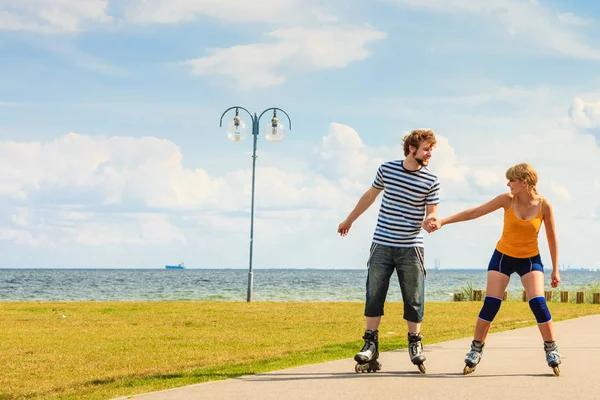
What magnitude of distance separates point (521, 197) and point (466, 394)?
6.64ft

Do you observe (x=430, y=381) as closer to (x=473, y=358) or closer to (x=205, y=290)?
(x=473, y=358)

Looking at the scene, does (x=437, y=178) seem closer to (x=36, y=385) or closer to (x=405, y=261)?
(x=405, y=261)

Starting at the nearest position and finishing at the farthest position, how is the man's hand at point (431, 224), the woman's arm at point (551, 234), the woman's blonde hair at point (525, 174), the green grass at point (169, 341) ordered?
the man's hand at point (431, 224) → the woman's blonde hair at point (525, 174) → the woman's arm at point (551, 234) → the green grass at point (169, 341)

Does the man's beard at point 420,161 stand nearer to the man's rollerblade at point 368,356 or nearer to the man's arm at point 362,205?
the man's arm at point 362,205

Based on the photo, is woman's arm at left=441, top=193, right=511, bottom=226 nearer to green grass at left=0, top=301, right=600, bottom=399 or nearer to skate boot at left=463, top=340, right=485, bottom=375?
skate boot at left=463, top=340, right=485, bottom=375

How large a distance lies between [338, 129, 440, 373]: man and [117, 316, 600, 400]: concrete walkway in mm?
350

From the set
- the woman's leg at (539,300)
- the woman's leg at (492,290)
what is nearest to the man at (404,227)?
the woman's leg at (492,290)

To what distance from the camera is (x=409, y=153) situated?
733 centimetres

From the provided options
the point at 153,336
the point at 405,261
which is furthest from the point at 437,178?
the point at 153,336

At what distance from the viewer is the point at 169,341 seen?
1180 centimetres

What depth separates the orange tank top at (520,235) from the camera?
24.3 feet

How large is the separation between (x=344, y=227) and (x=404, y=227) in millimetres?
582

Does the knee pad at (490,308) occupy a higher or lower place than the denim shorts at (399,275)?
lower

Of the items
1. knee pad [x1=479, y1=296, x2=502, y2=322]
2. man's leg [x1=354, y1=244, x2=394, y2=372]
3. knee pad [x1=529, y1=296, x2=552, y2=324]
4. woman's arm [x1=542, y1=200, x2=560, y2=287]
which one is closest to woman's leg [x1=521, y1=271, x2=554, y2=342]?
knee pad [x1=529, y1=296, x2=552, y2=324]
